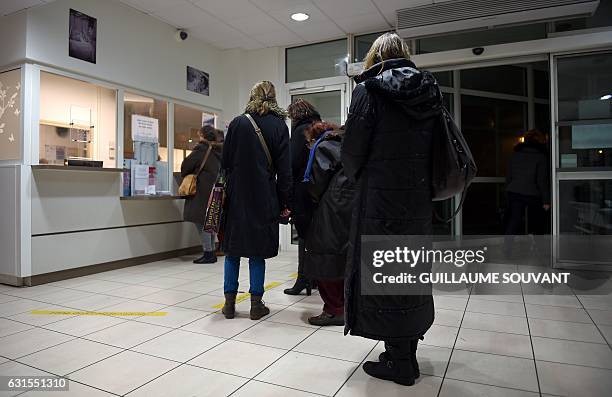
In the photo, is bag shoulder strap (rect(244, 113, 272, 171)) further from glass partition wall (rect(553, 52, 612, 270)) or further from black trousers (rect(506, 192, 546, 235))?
glass partition wall (rect(553, 52, 612, 270))

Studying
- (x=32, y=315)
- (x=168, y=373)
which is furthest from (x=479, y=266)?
(x=32, y=315)

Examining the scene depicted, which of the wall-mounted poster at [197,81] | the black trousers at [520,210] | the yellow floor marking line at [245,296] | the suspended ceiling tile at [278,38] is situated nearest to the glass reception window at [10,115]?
the wall-mounted poster at [197,81]

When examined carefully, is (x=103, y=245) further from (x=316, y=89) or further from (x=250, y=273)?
(x=316, y=89)

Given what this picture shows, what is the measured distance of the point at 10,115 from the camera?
4039 mm

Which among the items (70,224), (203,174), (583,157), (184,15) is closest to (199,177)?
(203,174)

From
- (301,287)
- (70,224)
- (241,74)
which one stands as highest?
(241,74)

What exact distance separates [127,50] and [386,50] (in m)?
4.06

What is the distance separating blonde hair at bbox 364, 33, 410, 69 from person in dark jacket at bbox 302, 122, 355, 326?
722mm

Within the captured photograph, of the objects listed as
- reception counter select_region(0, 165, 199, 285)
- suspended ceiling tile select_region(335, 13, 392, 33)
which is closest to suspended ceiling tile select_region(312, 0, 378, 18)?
suspended ceiling tile select_region(335, 13, 392, 33)

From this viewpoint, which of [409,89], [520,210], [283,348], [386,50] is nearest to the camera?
[409,89]

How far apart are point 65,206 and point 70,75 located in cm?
138

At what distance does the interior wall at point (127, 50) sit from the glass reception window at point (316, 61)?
3.91 feet

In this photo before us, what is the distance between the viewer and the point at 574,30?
4.52 m

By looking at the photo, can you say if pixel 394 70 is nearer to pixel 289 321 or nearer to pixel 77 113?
pixel 289 321
